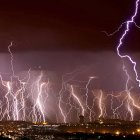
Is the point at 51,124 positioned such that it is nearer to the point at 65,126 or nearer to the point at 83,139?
the point at 65,126

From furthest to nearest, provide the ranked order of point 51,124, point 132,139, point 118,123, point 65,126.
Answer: point 51,124 < point 65,126 < point 118,123 < point 132,139

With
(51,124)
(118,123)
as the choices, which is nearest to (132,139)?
(118,123)

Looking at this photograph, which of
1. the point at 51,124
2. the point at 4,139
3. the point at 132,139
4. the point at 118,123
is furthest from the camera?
the point at 51,124

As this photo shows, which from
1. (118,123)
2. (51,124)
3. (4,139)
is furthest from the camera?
(51,124)

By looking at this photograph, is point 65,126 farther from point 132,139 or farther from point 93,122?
point 132,139

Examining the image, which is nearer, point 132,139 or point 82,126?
point 132,139

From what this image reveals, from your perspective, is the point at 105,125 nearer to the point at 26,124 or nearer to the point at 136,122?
the point at 136,122

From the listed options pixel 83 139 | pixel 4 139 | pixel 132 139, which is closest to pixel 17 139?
pixel 4 139

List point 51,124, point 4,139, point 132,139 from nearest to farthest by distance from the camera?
point 4,139
point 132,139
point 51,124

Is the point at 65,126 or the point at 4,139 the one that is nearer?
the point at 4,139
